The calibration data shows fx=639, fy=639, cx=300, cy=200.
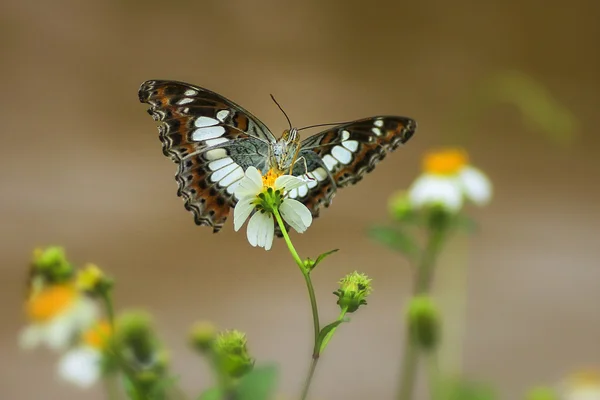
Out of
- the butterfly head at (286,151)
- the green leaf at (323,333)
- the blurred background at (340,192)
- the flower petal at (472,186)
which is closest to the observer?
the green leaf at (323,333)

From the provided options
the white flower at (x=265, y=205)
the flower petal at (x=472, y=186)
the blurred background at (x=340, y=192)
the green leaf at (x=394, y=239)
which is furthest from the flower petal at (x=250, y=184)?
the blurred background at (x=340, y=192)

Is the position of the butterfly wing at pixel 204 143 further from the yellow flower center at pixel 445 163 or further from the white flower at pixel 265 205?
the yellow flower center at pixel 445 163

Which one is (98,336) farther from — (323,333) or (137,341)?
(323,333)

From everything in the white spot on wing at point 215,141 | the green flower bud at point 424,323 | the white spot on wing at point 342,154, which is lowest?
the green flower bud at point 424,323

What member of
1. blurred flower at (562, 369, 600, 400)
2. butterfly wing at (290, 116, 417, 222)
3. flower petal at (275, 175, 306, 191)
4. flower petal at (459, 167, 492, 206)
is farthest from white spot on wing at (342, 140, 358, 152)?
blurred flower at (562, 369, 600, 400)

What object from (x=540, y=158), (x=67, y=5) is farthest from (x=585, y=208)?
(x=67, y=5)
